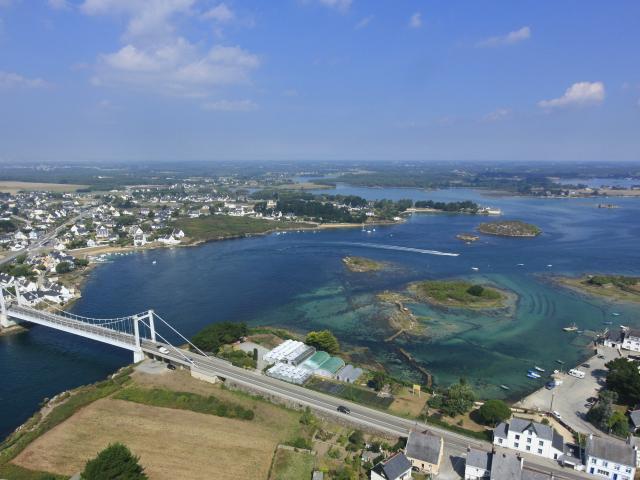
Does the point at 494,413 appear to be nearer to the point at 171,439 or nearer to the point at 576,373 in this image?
the point at 576,373

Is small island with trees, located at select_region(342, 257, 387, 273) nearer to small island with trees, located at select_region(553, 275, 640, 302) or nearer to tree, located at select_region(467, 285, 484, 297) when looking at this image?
tree, located at select_region(467, 285, 484, 297)

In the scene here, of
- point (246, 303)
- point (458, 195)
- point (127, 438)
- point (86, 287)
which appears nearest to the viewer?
point (127, 438)

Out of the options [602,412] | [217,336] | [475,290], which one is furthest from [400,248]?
[602,412]

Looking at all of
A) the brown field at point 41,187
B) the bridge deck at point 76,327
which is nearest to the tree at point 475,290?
the bridge deck at point 76,327

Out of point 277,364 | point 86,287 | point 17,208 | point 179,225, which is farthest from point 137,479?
point 17,208

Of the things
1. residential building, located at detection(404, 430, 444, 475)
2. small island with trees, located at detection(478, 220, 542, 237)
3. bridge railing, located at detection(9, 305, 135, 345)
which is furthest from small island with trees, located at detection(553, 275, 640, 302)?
bridge railing, located at detection(9, 305, 135, 345)

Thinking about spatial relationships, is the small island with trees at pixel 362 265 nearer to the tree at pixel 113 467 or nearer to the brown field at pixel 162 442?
the brown field at pixel 162 442

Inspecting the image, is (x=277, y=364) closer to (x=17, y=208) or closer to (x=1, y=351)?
(x=1, y=351)
